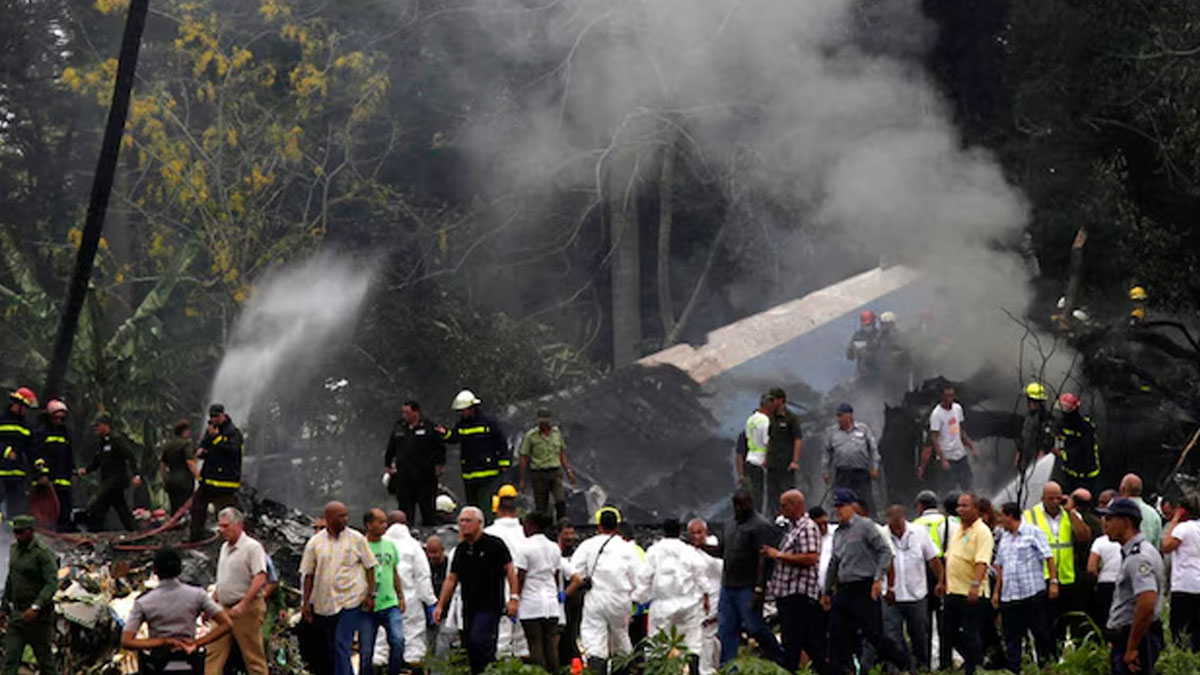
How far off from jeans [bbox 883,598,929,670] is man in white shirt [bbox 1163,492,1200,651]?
204 centimetres

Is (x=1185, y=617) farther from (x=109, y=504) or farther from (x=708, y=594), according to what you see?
(x=109, y=504)

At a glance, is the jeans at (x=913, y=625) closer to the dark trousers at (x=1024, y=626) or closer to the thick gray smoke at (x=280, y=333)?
the dark trousers at (x=1024, y=626)

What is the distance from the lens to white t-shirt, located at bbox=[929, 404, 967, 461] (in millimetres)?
19812

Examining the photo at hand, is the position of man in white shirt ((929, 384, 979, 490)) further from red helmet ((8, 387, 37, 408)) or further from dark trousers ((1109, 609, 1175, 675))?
red helmet ((8, 387, 37, 408))

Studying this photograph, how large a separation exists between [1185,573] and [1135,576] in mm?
973

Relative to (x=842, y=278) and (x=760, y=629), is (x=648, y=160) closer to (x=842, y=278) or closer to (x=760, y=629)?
(x=842, y=278)

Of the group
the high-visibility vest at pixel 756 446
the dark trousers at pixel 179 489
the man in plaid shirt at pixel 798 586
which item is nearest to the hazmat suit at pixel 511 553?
the man in plaid shirt at pixel 798 586

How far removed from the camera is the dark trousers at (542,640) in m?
12.7

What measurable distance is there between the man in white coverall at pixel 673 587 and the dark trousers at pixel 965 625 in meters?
1.78

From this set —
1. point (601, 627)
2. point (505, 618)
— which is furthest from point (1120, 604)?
point (505, 618)

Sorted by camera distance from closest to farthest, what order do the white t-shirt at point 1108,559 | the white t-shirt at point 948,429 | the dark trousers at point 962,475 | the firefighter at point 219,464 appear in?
the white t-shirt at point 1108,559
the firefighter at point 219,464
the white t-shirt at point 948,429
the dark trousers at point 962,475

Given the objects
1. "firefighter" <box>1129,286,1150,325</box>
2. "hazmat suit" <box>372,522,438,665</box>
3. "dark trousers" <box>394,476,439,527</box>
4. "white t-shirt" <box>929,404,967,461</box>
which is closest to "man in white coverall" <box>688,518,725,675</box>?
"hazmat suit" <box>372,522,438,665</box>

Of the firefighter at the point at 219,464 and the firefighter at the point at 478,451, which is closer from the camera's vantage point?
the firefighter at the point at 219,464

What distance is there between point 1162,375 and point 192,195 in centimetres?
1449
